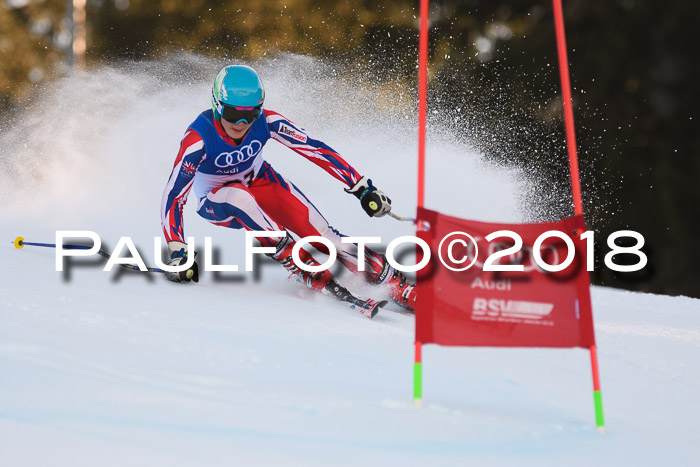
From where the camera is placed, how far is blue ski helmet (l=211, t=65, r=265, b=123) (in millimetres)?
5145

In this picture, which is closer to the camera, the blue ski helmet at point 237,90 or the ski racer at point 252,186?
the blue ski helmet at point 237,90

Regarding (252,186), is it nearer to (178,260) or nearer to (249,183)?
(249,183)

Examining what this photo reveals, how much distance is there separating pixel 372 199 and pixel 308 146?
1.66 ft

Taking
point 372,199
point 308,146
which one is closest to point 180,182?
point 308,146

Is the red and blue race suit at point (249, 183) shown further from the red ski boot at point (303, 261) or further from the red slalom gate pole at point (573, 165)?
the red slalom gate pole at point (573, 165)

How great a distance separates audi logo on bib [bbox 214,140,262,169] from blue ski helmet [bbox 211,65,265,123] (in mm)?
247

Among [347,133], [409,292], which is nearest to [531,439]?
[409,292]

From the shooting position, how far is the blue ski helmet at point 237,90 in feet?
16.9

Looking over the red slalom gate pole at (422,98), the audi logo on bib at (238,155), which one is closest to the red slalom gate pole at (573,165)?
the red slalom gate pole at (422,98)

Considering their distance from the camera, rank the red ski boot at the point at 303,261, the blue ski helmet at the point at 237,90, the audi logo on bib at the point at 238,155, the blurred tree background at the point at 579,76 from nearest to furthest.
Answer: the blue ski helmet at the point at 237,90 < the audi logo on bib at the point at 238,155 < the red ski boot at the point at 303,261 < the blurred tree background at the point at 579,76

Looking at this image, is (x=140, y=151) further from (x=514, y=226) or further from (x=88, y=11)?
(x=88, y=11)

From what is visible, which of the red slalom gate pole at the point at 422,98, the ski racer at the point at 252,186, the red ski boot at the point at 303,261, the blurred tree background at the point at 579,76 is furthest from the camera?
the blurred tree background at the point at 579,76

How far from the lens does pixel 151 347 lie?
3.88m

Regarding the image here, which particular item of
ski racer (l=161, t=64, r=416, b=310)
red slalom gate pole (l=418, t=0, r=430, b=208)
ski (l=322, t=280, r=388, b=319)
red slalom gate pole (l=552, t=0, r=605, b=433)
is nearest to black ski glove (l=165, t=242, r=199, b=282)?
ski racer (l=161, t=64, r=416, b=310)
